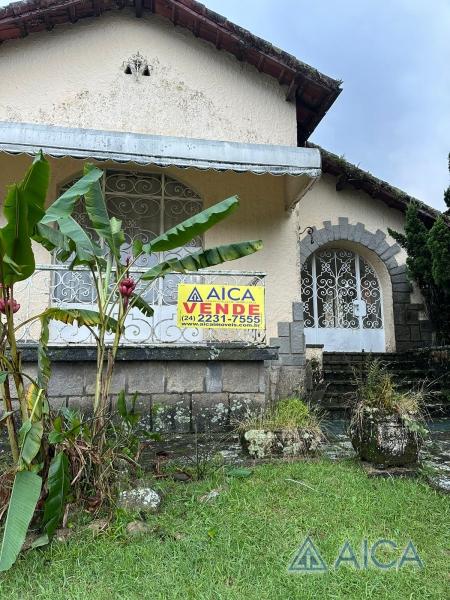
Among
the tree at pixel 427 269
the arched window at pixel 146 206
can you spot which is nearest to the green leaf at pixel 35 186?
the arched window at pixel 146 206

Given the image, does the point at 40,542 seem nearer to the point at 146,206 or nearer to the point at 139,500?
the point at 139,500

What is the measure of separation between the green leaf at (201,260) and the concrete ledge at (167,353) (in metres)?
1.87

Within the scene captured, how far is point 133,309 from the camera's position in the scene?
642 centimetres

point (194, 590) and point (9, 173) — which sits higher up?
point (9, 173)

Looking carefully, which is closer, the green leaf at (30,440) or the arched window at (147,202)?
the green leaf at (30,440)

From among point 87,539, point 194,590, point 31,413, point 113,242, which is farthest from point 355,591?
point 113,242

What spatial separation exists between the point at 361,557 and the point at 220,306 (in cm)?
338

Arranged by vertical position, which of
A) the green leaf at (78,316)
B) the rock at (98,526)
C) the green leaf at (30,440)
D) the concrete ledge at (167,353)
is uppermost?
the green leaf at (78,316)

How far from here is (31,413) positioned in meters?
3.13

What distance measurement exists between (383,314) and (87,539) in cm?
777

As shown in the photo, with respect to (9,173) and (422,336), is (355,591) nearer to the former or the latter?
(9,173)

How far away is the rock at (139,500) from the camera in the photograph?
3250 mm

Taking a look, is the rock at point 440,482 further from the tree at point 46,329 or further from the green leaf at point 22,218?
the green leaf at point 22,218

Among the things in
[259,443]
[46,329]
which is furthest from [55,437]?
[259,443]
